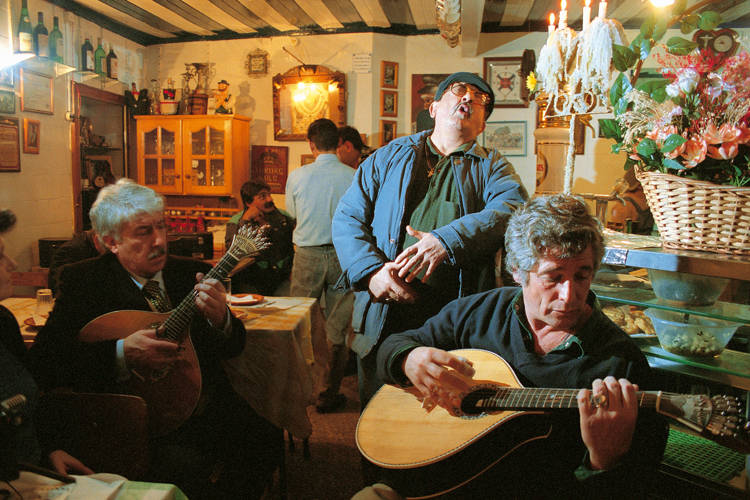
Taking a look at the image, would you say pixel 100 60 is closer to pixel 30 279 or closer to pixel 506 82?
pixel 30 279

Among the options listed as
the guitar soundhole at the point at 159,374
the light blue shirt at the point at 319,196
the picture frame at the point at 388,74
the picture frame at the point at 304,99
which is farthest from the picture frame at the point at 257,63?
the guitar soundhole at the point at 159,374

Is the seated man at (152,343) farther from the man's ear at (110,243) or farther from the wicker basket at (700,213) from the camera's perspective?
the wicker basket at (700,213)

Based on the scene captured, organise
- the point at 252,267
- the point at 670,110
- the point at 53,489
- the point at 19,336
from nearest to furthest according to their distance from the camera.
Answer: the point at 53,489 < the point at 670,110 < the point at 19,336 < the point at 252,267

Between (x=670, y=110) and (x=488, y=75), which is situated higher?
(x=488, y=75)

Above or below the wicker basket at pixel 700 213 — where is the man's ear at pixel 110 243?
below

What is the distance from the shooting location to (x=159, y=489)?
960 mm

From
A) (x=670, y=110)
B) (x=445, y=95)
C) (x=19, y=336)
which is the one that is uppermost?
(x=445, y=95)

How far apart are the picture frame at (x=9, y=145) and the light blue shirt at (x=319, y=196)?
2295 mm

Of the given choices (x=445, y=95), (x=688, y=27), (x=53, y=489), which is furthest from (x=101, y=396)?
(x=688, y=27)

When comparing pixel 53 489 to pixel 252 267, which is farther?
pixel 252 267

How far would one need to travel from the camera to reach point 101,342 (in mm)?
1514

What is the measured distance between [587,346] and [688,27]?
0.96m

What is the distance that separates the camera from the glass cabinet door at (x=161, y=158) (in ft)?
17.3

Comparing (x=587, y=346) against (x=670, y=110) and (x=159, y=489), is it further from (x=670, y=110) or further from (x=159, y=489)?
(x=159, y=489)
